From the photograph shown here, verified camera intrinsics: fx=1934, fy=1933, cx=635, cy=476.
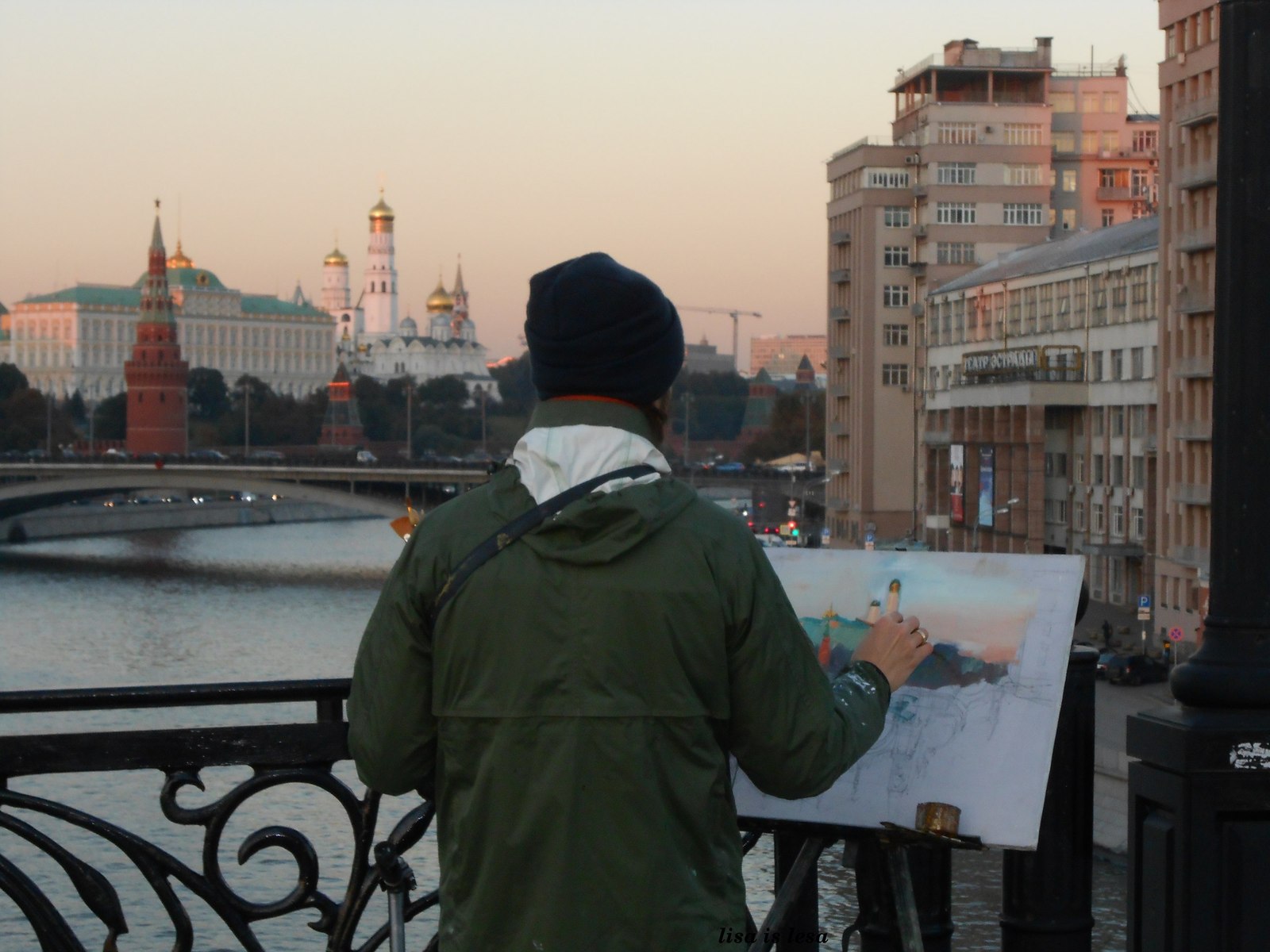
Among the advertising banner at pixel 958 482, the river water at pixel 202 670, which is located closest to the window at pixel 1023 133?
the advertising banner at pixel 958 482

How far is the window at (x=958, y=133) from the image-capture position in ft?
178

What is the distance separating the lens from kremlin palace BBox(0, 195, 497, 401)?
127 m

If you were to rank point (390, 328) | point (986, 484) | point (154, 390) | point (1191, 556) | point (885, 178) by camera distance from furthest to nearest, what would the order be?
point (390, 328), point (154, 390), point (885, 178), point (986, 484), point (1191, 556)

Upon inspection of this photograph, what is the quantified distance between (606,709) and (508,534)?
0.79ft

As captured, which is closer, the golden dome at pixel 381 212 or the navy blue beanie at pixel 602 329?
the navy blue beanie at pixel 602 329

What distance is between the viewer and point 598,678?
229cm

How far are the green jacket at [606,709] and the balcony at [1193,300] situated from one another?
94.5ft

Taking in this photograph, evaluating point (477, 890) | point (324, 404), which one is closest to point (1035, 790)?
point (477, 890)

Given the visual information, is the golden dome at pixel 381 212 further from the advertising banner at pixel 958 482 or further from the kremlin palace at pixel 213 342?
the advertising banner at pixel 958 482

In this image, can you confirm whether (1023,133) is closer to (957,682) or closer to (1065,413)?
(1065,413)

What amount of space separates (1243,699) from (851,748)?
126cm

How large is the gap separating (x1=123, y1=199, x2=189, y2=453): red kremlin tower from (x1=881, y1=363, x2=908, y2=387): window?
49.1 m

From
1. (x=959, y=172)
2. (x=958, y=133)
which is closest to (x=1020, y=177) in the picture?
(x=959, y=172)

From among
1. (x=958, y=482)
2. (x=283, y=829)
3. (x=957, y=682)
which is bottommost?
(x=958, y=482)
